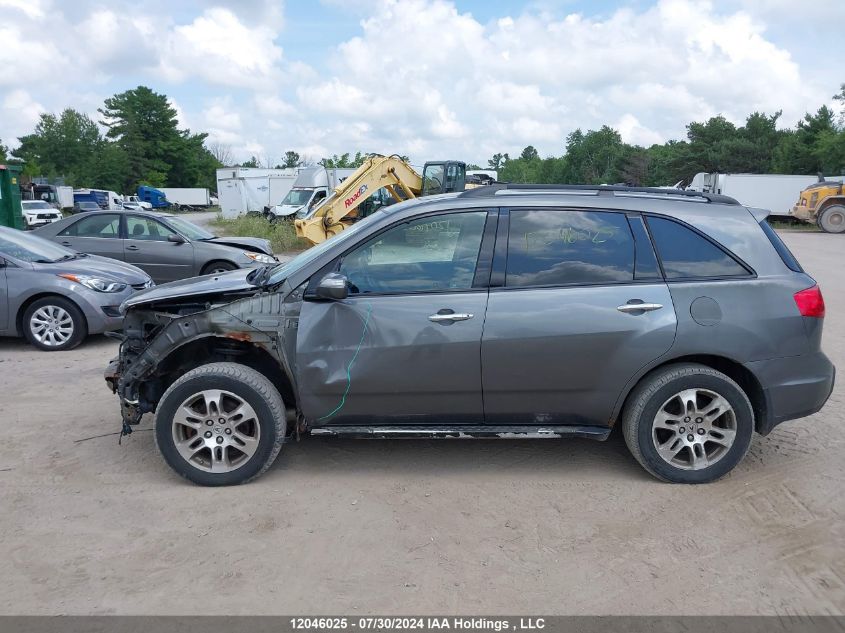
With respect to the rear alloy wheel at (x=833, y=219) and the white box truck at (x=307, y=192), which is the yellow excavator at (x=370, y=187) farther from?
the rear alloy wheel at (x=833, y=219)

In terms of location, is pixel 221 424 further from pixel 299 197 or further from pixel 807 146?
pixel 807 146

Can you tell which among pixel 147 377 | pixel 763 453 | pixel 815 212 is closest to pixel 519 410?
pixel 763 453

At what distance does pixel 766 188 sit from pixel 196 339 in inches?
1340

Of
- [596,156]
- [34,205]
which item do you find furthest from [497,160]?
[34,205]

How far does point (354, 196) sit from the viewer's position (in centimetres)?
1939

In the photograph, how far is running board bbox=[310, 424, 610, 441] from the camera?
432cm

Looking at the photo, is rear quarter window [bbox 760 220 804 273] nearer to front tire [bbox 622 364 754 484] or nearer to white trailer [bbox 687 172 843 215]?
front tire [bbox 622 364 754 484]

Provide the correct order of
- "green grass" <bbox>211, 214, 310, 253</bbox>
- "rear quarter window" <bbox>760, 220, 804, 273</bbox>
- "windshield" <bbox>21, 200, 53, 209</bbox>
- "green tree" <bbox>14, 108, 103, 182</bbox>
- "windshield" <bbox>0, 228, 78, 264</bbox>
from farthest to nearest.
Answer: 1. "green tree" <bbox>14, 108, 103, 182</bbox>
2. "windshield" <bbox>21, 200, 53, 209</bbox>
3. "green grass" <bbox>211, 214, 310, 253</bbox>
4. "windshield" <bbox>0, 228, 78, 264</bbox>
5. "rear quarter window" <bbox>760, 220, 804, 273</bbox>

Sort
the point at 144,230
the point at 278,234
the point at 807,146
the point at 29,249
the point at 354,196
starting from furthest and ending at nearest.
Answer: the point at 807,146 < the point at 278,234 < the point at 354,196 < the point at 144,230 < the point at 29,249

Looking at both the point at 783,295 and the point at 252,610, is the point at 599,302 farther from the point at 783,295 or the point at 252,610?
the point at 252,610

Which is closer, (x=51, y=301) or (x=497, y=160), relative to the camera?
(x=51, y=301)

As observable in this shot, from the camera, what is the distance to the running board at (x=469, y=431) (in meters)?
4.32

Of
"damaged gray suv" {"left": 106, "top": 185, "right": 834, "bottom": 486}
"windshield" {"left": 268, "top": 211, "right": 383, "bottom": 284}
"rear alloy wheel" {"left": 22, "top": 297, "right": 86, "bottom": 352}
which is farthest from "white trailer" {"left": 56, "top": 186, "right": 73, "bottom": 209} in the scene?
"damaged gray suv" {"left": 106, "top": 185, "right": 834, "bottom": 486}

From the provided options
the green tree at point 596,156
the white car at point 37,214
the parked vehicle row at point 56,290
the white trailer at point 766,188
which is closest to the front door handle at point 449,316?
the parked vehicle row at point 56,290
